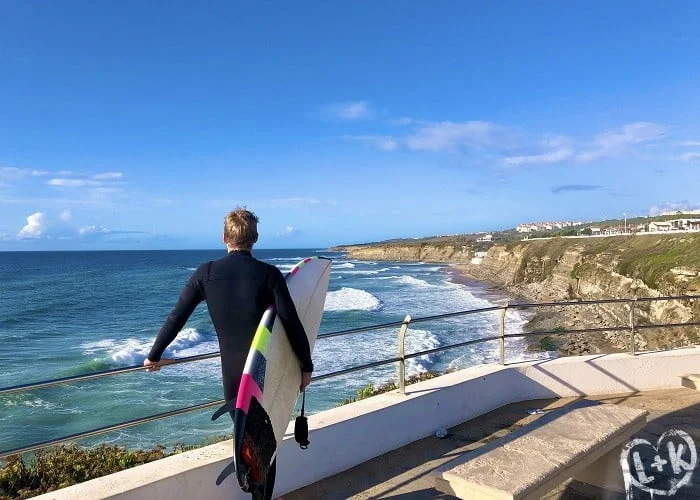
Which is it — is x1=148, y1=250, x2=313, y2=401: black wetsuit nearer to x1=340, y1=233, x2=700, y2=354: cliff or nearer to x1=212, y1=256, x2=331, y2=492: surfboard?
x1=212, y1=256, x2=331, y2=492: surfboard

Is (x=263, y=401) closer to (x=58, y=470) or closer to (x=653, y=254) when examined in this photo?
(x=58, y=470)

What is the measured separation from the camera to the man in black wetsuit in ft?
8.71

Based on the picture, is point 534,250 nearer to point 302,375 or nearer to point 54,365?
point 54,365

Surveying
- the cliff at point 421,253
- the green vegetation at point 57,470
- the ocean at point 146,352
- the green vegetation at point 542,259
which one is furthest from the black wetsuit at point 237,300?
the cliff at point 421,253

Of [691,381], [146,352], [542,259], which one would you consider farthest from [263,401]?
[542,259]

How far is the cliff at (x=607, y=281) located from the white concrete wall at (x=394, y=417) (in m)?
15.2

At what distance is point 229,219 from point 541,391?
4.31m

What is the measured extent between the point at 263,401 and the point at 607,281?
39177mm

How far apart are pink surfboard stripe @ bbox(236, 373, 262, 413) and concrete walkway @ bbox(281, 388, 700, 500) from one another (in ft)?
4.70

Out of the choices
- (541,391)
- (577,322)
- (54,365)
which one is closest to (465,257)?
(577,322)

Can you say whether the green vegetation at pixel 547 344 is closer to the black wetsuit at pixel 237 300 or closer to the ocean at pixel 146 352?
the ocean at pixel 146 352

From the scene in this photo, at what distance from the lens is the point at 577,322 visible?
3161cm

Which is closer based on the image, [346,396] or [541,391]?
[541,391]

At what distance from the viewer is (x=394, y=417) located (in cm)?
437
